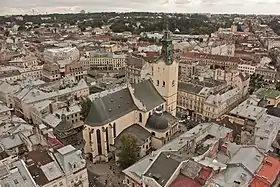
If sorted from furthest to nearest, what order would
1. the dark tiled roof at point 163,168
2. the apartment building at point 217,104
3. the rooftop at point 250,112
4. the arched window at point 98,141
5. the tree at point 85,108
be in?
1. the apartment building at point 217,104
2. the tree at point 85,108
3. the rooftop at point 250,112
4. the arched window at point 98,141
5. the dark tiled roof at point 163,168

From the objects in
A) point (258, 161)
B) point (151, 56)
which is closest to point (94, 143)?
point (258, 161)

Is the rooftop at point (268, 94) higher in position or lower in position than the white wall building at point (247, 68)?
lower

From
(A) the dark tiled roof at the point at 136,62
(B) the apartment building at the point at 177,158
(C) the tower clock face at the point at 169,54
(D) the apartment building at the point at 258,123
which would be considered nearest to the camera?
(B) the apartment building at the point at 177,158

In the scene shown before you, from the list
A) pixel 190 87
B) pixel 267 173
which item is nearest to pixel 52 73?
pixel 190 87

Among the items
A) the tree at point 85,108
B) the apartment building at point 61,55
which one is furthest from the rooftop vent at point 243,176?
the apartment building at point 61,55

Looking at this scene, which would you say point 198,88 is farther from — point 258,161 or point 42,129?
point 42,129

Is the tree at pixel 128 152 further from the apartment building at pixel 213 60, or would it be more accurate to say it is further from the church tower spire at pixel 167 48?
the apartment building at pixel 213 60

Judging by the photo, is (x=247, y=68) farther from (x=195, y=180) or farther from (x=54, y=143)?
(x=54, y=143)
